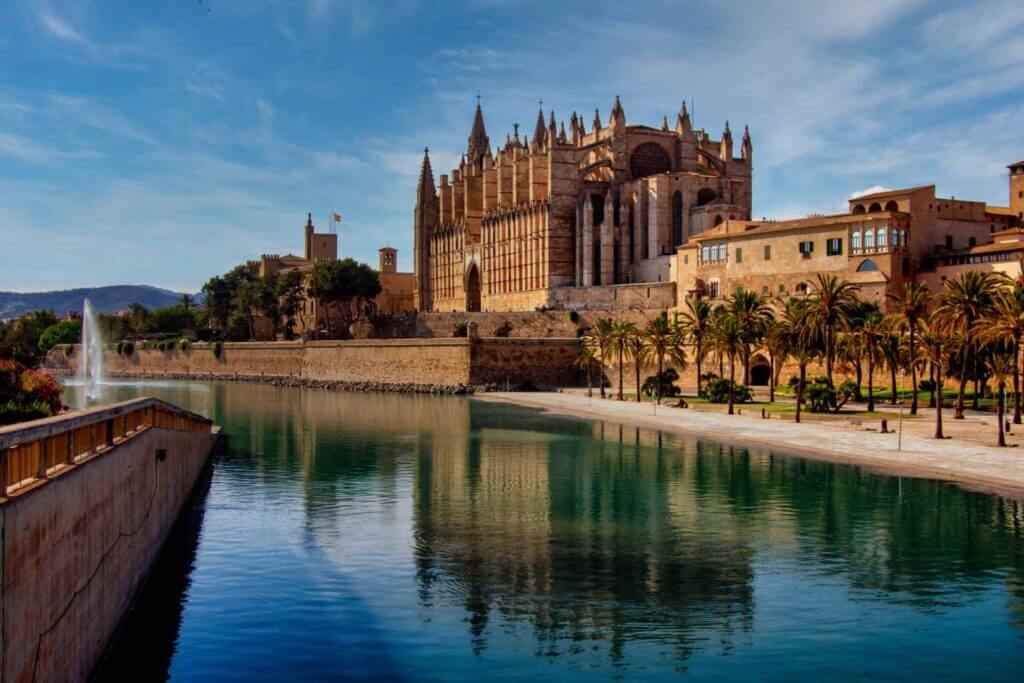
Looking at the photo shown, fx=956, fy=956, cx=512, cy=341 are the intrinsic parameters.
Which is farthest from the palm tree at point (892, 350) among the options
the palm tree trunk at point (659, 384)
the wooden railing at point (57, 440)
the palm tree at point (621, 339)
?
the wooden railing at point (57, 440)

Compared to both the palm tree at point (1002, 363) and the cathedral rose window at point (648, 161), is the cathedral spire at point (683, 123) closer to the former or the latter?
the cathedral rose window at point (648, 161)

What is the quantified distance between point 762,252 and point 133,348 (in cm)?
7394

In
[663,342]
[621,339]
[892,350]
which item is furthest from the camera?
[621,339]

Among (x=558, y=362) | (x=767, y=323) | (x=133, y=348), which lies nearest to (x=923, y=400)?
(x=767, y=323)

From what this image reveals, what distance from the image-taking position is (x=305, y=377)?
282 feet

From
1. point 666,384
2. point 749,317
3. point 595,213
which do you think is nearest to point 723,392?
point 749,317

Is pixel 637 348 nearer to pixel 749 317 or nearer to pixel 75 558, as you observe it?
pixel 749 317

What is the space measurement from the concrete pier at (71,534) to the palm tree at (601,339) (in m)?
44.0

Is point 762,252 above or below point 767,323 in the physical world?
above

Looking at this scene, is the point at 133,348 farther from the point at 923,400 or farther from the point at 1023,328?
the point at 1023,328

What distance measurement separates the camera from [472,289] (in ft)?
314

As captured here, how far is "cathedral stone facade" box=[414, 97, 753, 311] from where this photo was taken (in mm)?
72750

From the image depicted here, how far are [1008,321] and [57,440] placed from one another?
3009cm

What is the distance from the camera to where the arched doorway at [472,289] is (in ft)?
311
